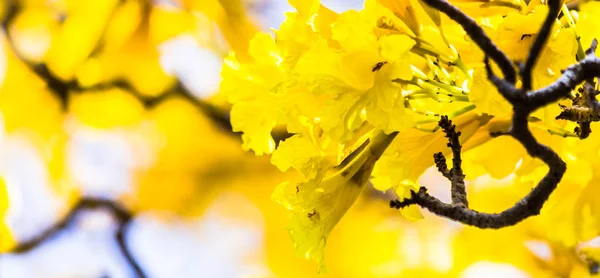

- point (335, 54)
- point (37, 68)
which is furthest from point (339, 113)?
point (37, 68)

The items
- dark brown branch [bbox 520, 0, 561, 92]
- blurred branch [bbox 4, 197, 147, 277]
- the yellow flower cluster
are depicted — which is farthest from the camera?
blurred branch [bbox 4, 197, 147, 277]

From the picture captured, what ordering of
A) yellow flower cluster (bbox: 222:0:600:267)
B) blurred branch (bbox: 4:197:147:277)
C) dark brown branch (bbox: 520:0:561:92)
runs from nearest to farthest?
dark brown branch (bbox: 520:0:561:92) → yellow flower cluster (bbox: 222:0:600:267) → blurred branch (bbox: 4:197:147:277)

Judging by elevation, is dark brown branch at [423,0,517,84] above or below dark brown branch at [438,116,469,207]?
above

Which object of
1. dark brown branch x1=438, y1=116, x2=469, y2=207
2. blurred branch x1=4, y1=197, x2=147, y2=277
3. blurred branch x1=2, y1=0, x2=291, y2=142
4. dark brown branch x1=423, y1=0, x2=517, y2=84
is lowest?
blurred branch x1=4, y1=197, x2=147, y2=277

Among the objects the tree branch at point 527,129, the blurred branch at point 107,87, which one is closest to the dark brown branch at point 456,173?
the tree branch at point 527,129

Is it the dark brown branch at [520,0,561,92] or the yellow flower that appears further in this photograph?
the yellow flower


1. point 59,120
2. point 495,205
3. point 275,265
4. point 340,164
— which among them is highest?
point 340,164

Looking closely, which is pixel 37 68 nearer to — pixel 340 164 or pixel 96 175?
pixel 96 175

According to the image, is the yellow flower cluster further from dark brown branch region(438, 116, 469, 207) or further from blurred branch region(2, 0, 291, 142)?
blurred branch region(2, 0, 291, 142)

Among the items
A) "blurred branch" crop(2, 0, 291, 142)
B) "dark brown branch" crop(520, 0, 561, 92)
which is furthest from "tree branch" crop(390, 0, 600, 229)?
"blurred branch" crop(2, 0, 291, 142)
